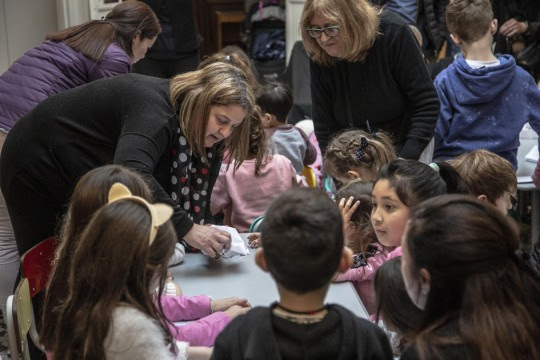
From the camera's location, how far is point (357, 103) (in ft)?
10.1

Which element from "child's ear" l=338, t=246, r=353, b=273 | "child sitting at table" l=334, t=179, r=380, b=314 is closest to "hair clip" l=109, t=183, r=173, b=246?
"child's ear" l=338, t=246, r=353, b=273

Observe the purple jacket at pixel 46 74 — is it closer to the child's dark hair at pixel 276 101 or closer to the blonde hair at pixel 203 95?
the blonde hair at pixel 203 95

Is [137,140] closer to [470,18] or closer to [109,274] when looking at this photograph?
[109,274]

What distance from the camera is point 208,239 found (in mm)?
2395

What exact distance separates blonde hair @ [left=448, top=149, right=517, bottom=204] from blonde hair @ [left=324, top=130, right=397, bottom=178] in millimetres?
298

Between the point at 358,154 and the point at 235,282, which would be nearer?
the point at 235,282

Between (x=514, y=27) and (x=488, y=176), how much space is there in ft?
8.44

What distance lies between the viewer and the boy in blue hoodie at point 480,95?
3.35 metres

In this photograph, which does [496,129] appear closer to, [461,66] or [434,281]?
[461,66]

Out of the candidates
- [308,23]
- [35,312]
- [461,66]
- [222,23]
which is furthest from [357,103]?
[222,23]

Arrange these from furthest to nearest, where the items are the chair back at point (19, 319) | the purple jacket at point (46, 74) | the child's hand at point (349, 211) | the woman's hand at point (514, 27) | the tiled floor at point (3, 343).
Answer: the woman's hand at point (514, 27)
the tiled floor at point (3, 343)
the purple jacket at point (46, 74)
the child's hand at point (349, 211)
the chair back at point (19, 319)

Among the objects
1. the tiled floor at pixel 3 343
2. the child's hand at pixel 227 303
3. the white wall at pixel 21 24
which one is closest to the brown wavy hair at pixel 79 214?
the child's hand at pixel 227 303

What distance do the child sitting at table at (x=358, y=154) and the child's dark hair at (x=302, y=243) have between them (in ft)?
4.84

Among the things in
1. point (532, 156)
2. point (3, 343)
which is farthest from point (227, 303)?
point (532, 156)
